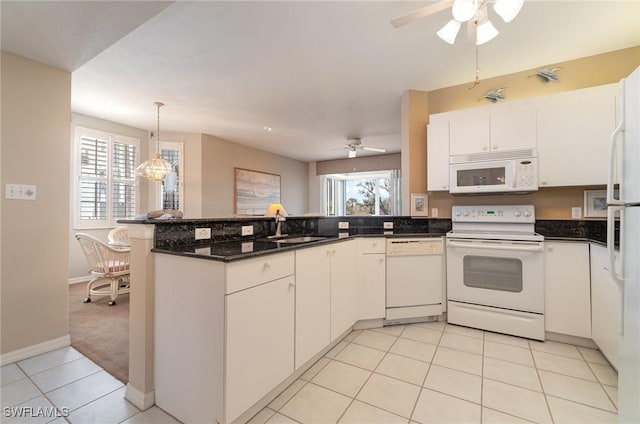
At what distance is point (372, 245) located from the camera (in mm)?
2551

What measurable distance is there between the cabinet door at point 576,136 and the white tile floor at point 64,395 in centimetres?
330

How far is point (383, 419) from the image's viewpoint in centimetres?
143

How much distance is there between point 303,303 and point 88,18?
2324mm

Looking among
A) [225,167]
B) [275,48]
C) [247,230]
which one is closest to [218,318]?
[247,230]

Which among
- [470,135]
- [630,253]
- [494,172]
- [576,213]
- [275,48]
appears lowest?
[630,253]

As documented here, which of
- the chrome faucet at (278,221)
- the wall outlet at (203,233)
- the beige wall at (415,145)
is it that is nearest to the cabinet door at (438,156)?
the beige wall at (415,145)

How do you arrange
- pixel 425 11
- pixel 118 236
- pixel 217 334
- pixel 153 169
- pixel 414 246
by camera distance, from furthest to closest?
pixel 118 236 < pixel 153 169 < pixel 414 246 < pixel 425 11 < pixel 217 334

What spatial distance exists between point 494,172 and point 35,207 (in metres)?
3.88

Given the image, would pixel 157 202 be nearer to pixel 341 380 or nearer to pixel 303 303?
pixel 303 303

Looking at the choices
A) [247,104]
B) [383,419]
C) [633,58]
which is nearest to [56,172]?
[247,104]

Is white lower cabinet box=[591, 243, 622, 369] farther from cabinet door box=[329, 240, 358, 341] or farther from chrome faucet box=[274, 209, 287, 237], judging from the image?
chrome faucet box=[274, 209, 287, 237]

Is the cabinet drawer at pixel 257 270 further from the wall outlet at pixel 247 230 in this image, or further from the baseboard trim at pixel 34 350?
the baseboard trim at pixel 34 350

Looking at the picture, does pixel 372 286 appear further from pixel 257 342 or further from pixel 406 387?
pixel 257 342

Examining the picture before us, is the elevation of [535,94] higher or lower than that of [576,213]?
higher
